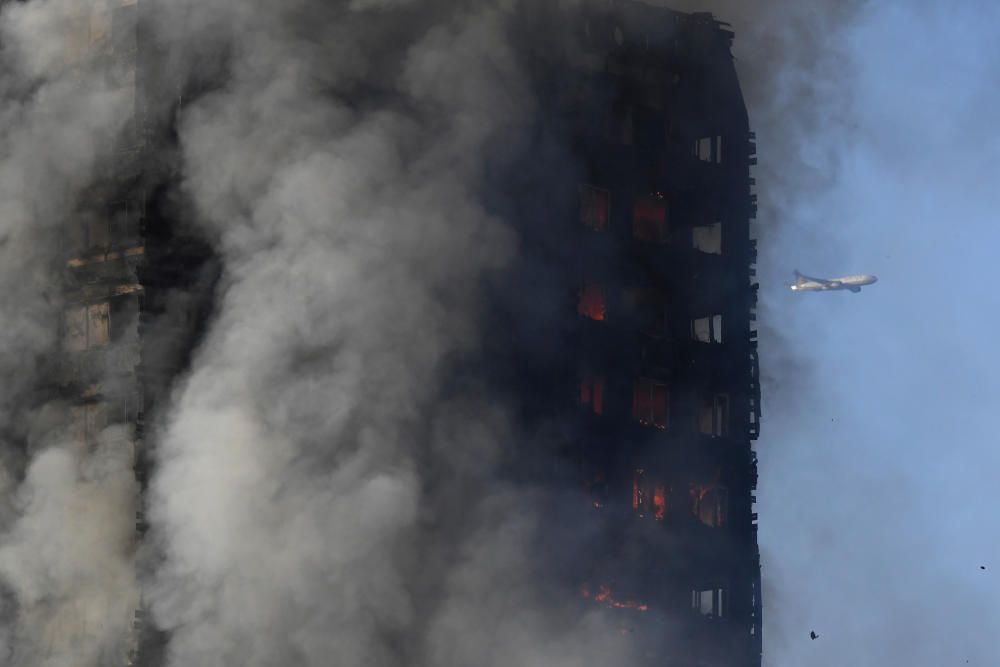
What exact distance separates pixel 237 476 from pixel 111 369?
5.31 meters

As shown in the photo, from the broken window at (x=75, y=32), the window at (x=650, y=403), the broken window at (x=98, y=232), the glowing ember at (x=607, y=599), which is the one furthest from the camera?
the window at (x=650, y=403)

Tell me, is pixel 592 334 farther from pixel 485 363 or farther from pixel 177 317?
pixel 177 317

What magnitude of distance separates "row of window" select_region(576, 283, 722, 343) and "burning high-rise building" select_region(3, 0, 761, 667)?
0.08 metres

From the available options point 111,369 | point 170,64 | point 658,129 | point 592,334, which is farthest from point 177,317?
point 658,129

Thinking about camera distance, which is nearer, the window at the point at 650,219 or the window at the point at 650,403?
the window at the point at 650,403

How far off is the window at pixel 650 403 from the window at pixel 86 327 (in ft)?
38.3

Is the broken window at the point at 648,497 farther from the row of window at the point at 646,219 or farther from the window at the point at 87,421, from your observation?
the window at the point at 87,421

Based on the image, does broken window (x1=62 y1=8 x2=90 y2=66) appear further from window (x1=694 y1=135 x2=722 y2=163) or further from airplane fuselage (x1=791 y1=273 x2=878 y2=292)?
airplane fuselage (x1=791 y1=273 x2=878 y2=292)

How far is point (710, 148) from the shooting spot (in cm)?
4784

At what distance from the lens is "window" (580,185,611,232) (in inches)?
1738

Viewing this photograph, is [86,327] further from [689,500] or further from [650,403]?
[689,500]

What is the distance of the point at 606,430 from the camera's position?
1737 inches

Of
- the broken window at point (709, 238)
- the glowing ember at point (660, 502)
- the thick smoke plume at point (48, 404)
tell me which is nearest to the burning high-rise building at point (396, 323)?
the glowing ember at point (660, 502)

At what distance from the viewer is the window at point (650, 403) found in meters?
45.2
